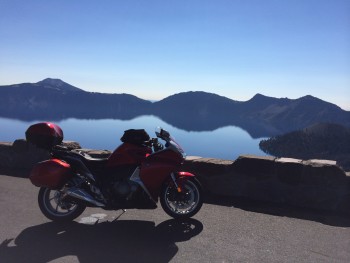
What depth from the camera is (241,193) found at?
21.0ft

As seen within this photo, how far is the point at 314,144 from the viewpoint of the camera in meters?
163

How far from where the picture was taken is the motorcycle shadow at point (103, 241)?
376 centimetres

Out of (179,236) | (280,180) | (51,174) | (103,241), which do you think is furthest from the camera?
(280,180)

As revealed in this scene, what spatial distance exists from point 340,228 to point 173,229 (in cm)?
243

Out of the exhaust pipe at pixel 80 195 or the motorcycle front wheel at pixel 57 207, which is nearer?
the exhaust pipe at pixel 80 195

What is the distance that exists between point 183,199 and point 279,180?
1997mm

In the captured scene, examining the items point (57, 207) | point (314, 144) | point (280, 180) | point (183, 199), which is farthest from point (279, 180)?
point (314, 144)

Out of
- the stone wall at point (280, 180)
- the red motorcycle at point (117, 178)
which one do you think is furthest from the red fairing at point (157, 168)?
the stone wall at point (280, 180)

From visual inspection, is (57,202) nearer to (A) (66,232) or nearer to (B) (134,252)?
(A) (66,232)

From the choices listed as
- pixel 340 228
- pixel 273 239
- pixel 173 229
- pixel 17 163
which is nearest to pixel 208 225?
pixel 173 229

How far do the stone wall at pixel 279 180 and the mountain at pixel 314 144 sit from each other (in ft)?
486

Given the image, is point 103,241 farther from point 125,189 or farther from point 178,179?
point 178,179

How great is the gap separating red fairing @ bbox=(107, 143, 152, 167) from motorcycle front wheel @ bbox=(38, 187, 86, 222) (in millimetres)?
827

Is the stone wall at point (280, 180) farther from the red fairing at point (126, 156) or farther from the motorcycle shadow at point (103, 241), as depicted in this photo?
the red fairing at point (126, 156)
